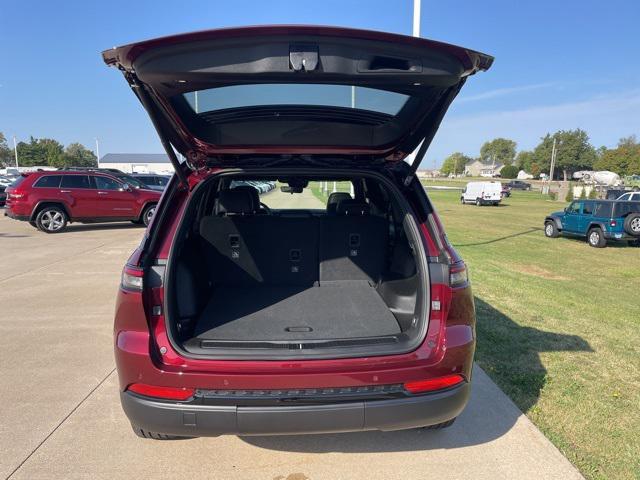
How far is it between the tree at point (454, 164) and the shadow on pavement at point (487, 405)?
141 m

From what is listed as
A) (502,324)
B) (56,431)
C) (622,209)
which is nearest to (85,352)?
(56,431)

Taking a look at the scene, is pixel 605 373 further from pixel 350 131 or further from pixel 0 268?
pixel 0 268

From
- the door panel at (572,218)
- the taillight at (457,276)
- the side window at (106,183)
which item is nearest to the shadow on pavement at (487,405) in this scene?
the taillight at (457,276)

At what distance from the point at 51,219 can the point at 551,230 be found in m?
15.9

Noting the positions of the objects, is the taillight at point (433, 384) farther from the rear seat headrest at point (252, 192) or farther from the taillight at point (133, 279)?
the rear seat headrest at point (252, 192)

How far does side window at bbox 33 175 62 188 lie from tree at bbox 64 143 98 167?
79.2 m

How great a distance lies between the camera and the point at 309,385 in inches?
77.9

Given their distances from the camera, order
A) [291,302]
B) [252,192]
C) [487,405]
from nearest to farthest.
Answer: [487,405], [291,302], [252,192]

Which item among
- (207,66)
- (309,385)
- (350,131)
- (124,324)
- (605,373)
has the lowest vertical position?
(605,373)

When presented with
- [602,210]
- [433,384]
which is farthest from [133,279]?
[602,210]

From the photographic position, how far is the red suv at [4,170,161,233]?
12.1 m

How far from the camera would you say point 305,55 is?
167 cm

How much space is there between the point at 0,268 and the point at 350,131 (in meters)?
7.57

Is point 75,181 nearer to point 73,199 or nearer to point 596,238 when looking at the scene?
point 73,199
